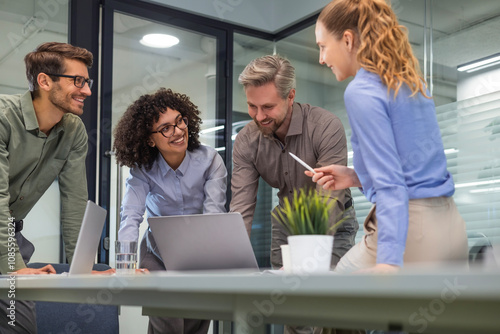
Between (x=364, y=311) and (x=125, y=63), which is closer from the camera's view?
(x=364, y=311)

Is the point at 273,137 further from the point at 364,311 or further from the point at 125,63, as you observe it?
the point at 125,63

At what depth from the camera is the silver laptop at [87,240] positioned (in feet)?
5.39

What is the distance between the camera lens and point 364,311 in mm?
822

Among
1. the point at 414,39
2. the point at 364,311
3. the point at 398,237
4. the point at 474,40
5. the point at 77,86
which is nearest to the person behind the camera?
the point at 364,311

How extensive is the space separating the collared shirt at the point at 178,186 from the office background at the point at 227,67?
4.70 ft

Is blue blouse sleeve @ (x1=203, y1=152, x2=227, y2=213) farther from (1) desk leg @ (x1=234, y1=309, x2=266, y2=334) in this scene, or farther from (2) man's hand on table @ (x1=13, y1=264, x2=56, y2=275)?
(1) desk leg @ (x1=234, y1=309, x2=266, y2=334)

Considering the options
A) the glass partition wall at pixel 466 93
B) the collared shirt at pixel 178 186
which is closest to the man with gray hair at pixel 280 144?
the collared shirt at pixel 178 186

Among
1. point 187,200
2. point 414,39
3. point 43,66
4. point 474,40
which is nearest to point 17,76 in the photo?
point 43,66

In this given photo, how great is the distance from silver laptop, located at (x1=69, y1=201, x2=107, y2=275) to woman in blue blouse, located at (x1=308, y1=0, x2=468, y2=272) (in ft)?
2.27

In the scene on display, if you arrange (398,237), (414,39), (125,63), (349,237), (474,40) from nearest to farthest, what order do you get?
(398,237) < (349,237) < (474,40) < (414,39) < (125,63)

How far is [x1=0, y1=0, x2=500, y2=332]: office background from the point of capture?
335 cm

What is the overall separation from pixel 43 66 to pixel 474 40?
2323 mm

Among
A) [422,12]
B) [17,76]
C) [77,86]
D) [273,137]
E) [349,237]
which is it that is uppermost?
[422,12]

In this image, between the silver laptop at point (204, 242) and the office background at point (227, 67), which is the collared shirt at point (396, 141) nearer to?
the silver laptop at point (204, 242)
